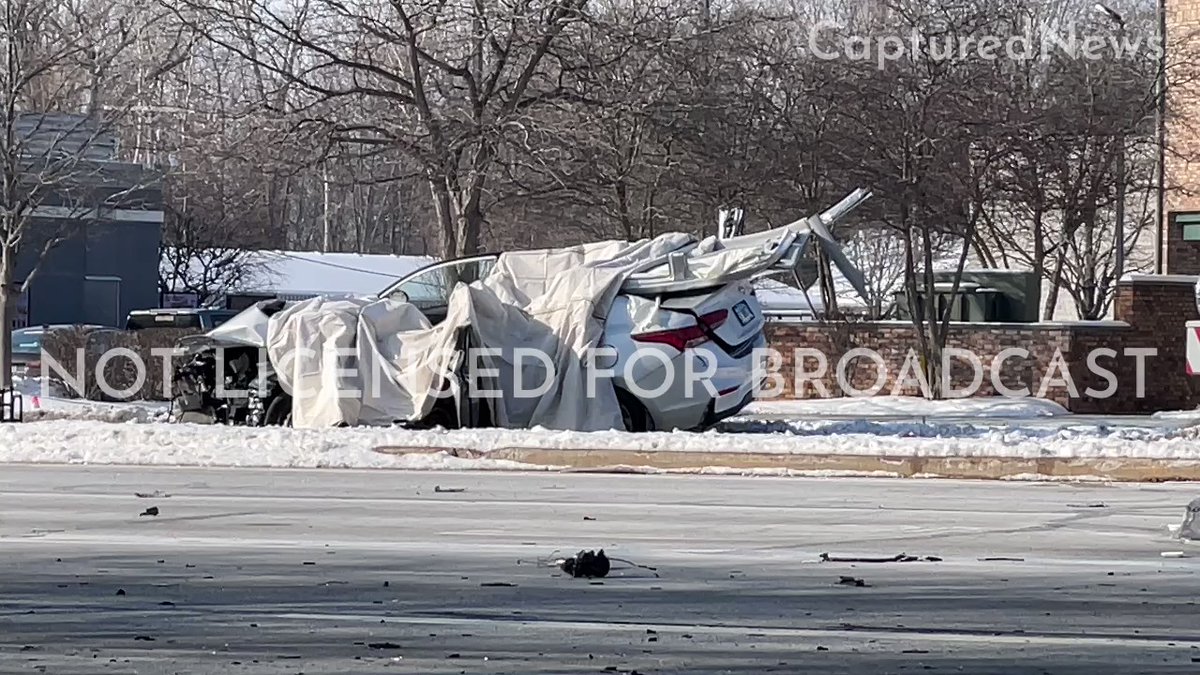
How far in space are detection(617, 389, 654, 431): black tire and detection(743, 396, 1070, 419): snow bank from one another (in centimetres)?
545

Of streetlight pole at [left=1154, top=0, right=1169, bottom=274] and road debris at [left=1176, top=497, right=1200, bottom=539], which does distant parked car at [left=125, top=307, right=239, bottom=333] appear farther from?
road debris at [left=1176, top=497, right=1200, bottom=539]

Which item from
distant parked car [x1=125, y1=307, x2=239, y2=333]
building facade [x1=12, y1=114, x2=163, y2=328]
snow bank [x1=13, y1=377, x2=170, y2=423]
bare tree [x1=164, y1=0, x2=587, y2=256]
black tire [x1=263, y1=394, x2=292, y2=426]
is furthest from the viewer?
building facade [x1=12, y1=114, x2=163, y2=328]

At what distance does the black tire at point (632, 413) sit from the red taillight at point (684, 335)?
66 cm

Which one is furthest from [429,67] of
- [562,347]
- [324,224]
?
[324,224]

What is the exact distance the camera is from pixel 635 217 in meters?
29.3

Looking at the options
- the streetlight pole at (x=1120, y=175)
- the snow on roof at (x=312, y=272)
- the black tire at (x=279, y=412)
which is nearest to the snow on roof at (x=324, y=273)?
the snow on roof at (x=312, y=272)

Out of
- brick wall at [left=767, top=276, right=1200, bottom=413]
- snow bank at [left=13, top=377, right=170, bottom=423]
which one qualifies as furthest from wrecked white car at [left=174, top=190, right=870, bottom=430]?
brick wall at [left=767, top=276, right=1200, bottom=413]

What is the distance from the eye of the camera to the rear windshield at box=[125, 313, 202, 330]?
1184 inches

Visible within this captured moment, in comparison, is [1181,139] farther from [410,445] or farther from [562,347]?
[410,445]

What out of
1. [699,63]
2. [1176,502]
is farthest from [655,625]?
[699,63]

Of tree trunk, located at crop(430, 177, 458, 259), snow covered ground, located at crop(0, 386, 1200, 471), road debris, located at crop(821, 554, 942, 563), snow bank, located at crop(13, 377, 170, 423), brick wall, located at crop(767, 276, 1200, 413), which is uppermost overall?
tree trunk, located at crop(430, 177, 458, 259)

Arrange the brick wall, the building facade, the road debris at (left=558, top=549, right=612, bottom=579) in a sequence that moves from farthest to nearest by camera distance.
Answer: the building facade
the brick wall
the road debris at (left=558, top=549, right=612, bottom=579)

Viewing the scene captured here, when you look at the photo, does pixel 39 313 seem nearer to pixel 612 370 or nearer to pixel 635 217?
pixel 635 217

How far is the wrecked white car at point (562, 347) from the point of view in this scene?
18.2 meters
